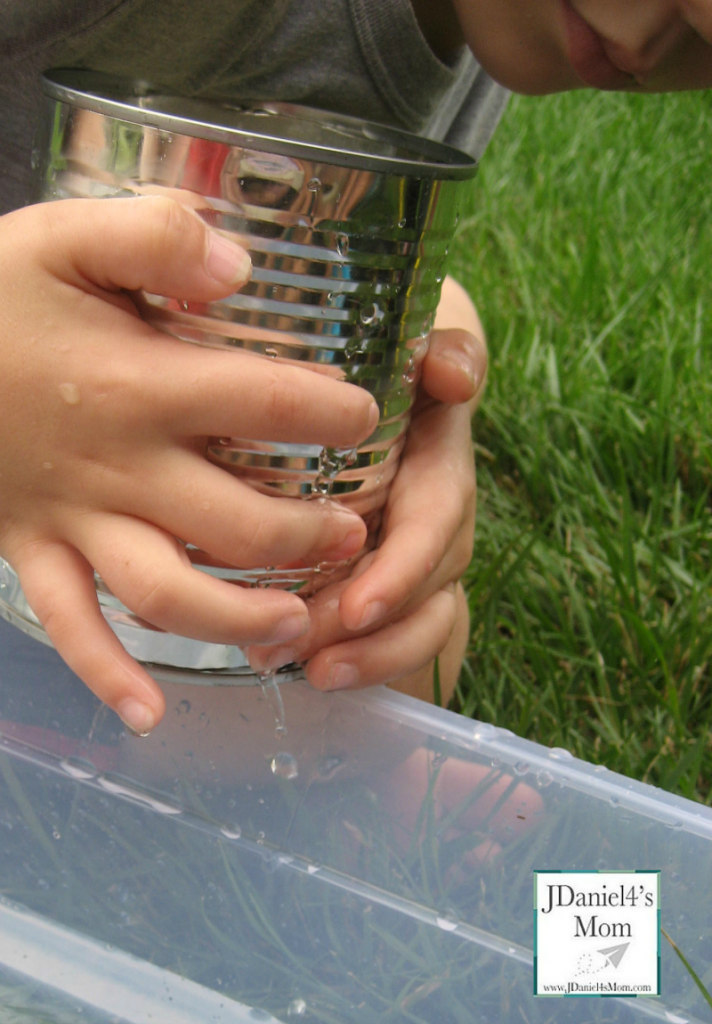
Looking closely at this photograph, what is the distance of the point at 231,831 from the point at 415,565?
34 centimetres

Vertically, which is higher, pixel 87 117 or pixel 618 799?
pixel 87 117

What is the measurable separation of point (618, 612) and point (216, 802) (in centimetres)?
48

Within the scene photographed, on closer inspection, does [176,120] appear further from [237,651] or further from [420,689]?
[420,689]

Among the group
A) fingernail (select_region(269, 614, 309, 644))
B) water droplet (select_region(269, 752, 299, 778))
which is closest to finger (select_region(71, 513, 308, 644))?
fingernail (select_region(269, 614, 309, 644))

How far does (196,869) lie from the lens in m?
0.93

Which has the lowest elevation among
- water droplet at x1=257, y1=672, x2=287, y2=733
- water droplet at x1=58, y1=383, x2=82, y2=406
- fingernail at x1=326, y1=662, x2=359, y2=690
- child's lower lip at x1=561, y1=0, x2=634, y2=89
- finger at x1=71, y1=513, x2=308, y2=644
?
water droplet at x1=257, y1=672, x2=287, y2=733

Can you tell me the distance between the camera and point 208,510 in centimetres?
65

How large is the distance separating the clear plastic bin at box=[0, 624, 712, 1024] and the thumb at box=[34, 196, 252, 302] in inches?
14.9

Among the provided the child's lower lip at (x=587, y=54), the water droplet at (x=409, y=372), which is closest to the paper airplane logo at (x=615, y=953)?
the water droplet at (x=409, y=372)

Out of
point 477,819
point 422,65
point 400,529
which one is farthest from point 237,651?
point 422,65

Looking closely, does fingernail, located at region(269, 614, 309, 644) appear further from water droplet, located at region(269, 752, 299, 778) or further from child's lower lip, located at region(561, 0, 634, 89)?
child's lower lip, located at region(561, 0, 634, 89)

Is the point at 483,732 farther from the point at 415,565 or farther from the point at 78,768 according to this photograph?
the point at 78,768

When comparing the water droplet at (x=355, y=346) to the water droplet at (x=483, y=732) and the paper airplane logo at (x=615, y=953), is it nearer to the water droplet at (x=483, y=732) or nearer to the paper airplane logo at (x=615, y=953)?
the water droplet at (x=483, y=732)

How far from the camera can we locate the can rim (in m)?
0.58
